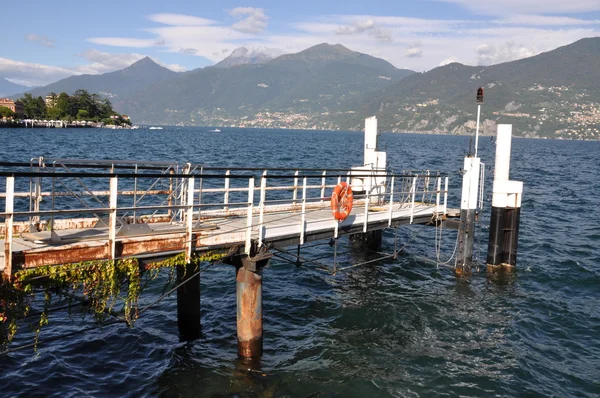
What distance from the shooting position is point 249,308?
1203cm

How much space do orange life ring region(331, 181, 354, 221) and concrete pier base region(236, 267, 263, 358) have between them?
3301 mm

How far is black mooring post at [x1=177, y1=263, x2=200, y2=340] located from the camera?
13516 mm

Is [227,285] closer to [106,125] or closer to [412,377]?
[412,377]

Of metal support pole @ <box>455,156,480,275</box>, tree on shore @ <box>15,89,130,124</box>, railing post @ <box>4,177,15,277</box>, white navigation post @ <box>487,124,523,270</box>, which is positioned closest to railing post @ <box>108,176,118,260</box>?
railing post @ <box>4,177,15,277</box>

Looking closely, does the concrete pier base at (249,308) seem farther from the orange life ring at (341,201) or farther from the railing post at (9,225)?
the railing post at (9,225)

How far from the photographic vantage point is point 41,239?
10078 millimetres

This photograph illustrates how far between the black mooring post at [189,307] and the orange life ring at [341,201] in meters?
3.90

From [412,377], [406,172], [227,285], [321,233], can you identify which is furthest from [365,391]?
[406,172]

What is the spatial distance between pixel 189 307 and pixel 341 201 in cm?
476

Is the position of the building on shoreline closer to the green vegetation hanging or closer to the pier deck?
Result: the pier deck

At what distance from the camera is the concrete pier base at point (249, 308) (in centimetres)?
1205

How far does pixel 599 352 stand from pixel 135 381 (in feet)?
37.4

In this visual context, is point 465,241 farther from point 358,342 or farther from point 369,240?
point 358,342

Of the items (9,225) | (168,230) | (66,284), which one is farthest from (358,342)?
(9,225)
